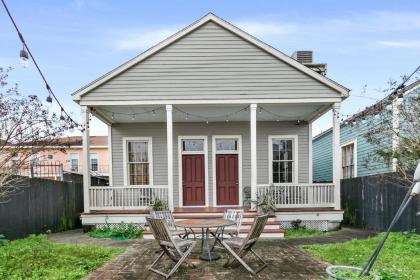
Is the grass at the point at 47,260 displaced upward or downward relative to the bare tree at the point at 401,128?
downward

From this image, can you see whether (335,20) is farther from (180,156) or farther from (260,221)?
(260,221)

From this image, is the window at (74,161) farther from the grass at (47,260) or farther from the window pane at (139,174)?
the grass at (47,260)

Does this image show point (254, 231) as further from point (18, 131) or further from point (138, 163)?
point (138, 163)

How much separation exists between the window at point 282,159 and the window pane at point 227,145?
1.31 m

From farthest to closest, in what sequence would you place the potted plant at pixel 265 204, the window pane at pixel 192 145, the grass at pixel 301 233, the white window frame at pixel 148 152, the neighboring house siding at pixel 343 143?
the neighboring house siding at pixel 343 143 < the window pane at pixel 192 145 < the white window frame at pixel 148 152 < the potted plant at pixel 265 204 < the grass at pixel 301 233

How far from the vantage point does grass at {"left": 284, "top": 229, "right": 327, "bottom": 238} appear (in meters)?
9.23

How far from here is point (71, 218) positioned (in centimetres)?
1174

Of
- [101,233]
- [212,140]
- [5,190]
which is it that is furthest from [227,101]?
[5,190]

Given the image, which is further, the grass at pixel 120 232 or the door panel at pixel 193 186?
the door panel at pixel 193 186

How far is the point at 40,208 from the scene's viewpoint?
954 centimetres

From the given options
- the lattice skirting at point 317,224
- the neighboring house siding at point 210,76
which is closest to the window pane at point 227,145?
the neighboring house siding at point 210,76

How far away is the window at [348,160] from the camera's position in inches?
571

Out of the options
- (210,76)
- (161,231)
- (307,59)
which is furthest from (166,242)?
(307,59)

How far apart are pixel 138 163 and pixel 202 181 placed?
2.30m
